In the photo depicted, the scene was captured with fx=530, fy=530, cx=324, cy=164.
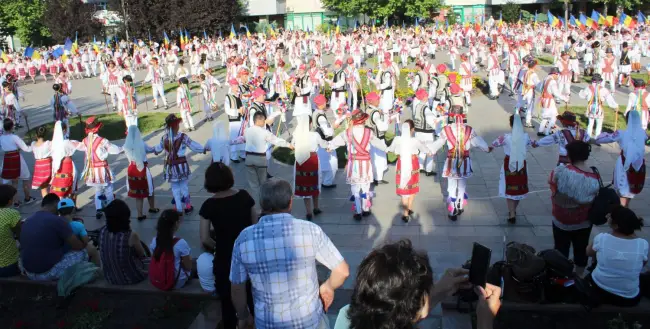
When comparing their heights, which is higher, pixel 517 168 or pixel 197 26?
pixel 197 26

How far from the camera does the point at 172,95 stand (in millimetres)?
21219

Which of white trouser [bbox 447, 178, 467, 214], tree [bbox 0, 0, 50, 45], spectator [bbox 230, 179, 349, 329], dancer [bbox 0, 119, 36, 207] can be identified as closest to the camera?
spectator [bbox 230, 179, 349, 329]

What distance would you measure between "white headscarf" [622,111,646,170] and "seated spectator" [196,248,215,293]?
5458mm

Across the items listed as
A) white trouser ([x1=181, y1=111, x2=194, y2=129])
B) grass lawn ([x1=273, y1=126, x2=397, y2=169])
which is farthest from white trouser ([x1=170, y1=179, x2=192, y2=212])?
white trouser ([x1=181, y1=111, x2=194, y2=129])

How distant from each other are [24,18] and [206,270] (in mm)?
46830

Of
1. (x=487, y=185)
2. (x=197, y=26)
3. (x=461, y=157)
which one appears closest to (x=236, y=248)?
(x=461, y=157)

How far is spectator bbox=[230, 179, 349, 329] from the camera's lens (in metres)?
3.13

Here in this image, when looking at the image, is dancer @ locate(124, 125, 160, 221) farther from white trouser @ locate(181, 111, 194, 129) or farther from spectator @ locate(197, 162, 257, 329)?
white trouser @ locate(181, 111, 194, 129)

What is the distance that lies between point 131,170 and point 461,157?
4.88m

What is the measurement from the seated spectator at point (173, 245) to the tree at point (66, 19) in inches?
1569

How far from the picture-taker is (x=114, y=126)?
51.1 ft

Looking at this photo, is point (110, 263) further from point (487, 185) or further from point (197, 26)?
point (197, 26)

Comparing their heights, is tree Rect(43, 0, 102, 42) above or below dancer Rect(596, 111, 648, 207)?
above

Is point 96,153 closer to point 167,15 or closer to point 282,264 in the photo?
point 282,264
